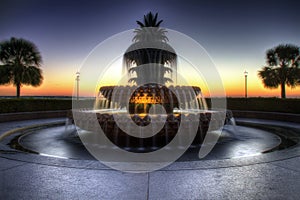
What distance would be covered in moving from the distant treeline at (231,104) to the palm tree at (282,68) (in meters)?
8.34

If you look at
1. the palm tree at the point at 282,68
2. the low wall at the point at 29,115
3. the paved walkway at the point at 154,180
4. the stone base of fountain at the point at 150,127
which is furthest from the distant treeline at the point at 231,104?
the paved walkway at the point at 154,180

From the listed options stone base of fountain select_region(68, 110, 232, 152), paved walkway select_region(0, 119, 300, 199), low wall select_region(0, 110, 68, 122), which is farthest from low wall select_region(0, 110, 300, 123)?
paved walkway select_region(0, 119, 300, 199)

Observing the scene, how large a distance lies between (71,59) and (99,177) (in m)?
21.1

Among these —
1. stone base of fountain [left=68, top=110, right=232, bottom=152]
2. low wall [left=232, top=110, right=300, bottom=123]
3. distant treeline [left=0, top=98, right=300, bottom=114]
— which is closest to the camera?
stone base of fountain [left=68, top=110, right=232, bottom=152]

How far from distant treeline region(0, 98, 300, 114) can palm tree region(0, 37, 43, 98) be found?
18.6 ft

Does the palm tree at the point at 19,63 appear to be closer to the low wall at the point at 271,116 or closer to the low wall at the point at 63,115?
the low wall at the point at 63,115

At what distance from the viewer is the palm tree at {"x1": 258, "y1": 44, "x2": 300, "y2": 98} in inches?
1034

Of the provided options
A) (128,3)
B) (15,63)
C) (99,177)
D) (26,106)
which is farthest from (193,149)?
(15,63)

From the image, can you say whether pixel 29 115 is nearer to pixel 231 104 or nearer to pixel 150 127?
pixel 150 127

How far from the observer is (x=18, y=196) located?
3.11m

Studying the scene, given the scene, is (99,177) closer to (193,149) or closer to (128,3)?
(193,149)

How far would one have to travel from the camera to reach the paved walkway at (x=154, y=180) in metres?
3.22

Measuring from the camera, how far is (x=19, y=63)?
2361 cm

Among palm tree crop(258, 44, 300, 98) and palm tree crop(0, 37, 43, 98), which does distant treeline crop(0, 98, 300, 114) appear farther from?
palm tree crop(258, 44, 300, 98)
